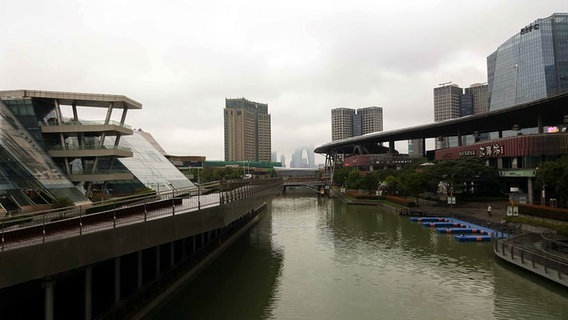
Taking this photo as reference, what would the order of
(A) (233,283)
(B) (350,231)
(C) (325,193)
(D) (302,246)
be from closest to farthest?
(A) (233,283) < (D) (302,246) < (B) (350,231) < (C) (325,193)

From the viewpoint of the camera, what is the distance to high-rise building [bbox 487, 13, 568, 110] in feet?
512

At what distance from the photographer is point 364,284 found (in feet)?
83.9

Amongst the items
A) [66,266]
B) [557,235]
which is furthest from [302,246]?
[66,266]

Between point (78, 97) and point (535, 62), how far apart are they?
575ft

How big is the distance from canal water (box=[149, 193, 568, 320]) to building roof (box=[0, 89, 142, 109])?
2742 centimetres

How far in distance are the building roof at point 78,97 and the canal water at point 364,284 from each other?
27.4 metres

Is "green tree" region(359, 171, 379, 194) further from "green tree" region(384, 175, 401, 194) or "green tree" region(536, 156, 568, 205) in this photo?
"green tree" region(536, 156, 568, 205)

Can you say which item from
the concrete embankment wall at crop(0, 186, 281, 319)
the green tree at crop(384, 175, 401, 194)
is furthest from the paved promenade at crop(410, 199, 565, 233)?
the concrete embankment wall at crop(0, 186, 281, 319)

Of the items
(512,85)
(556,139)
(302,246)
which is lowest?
(302,246)

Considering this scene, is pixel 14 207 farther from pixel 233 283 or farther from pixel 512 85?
pixel 512 85

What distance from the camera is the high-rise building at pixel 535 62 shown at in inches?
6147

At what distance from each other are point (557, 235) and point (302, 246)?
21.7 meters

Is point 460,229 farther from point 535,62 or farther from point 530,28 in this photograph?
point 530,28

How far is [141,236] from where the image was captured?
16.9m
